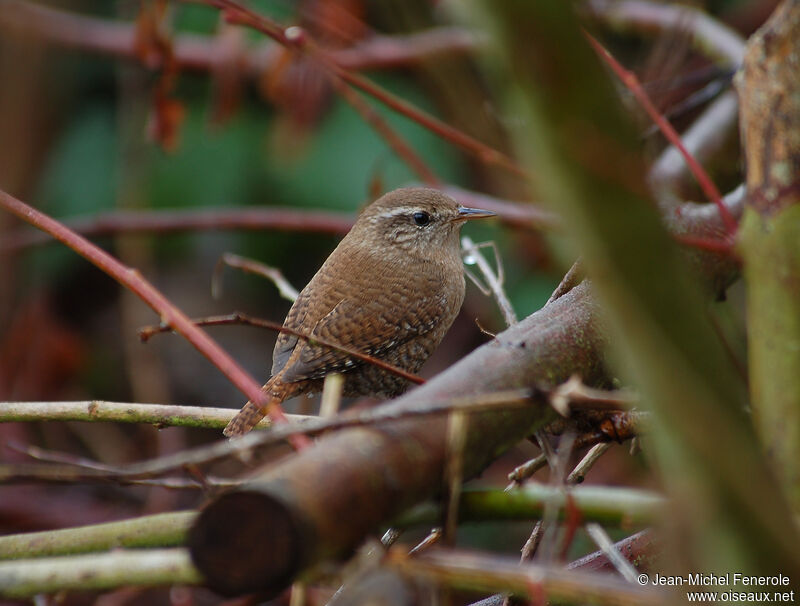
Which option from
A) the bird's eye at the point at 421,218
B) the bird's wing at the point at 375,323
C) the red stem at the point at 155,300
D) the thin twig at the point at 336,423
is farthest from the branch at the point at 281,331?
the bird's eye at the point at 421,218

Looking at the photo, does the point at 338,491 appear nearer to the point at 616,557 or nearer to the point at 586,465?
the point at 616,557

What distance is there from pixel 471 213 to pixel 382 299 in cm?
45

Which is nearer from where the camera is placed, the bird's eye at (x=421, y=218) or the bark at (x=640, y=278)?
the bark at (x=640, y=278)

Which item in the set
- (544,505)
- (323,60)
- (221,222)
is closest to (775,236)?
(544,505)

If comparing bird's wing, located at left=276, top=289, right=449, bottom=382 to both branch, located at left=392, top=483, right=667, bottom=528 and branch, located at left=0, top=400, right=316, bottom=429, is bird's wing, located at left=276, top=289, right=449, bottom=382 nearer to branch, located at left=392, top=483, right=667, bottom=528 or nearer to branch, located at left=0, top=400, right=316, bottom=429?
branch, located at left=0, top=400, right=316, bottom=429

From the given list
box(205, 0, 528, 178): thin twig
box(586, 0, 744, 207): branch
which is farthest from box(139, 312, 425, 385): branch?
box(586, 0, 744, 207): branch

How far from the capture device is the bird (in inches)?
112

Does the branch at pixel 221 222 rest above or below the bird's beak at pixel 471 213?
below

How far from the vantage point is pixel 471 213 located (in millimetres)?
3146

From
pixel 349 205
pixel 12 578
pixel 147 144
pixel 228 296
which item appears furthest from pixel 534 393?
pixel 228 296

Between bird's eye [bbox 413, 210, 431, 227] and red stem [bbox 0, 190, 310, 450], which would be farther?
bird's eye [bbox 413, 210, 431, 227]

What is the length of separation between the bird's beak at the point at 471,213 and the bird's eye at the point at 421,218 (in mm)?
115

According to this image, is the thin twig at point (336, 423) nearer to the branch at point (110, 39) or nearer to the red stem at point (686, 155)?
the red stem at point (686, 155)

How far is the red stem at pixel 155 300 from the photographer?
1367 mm
